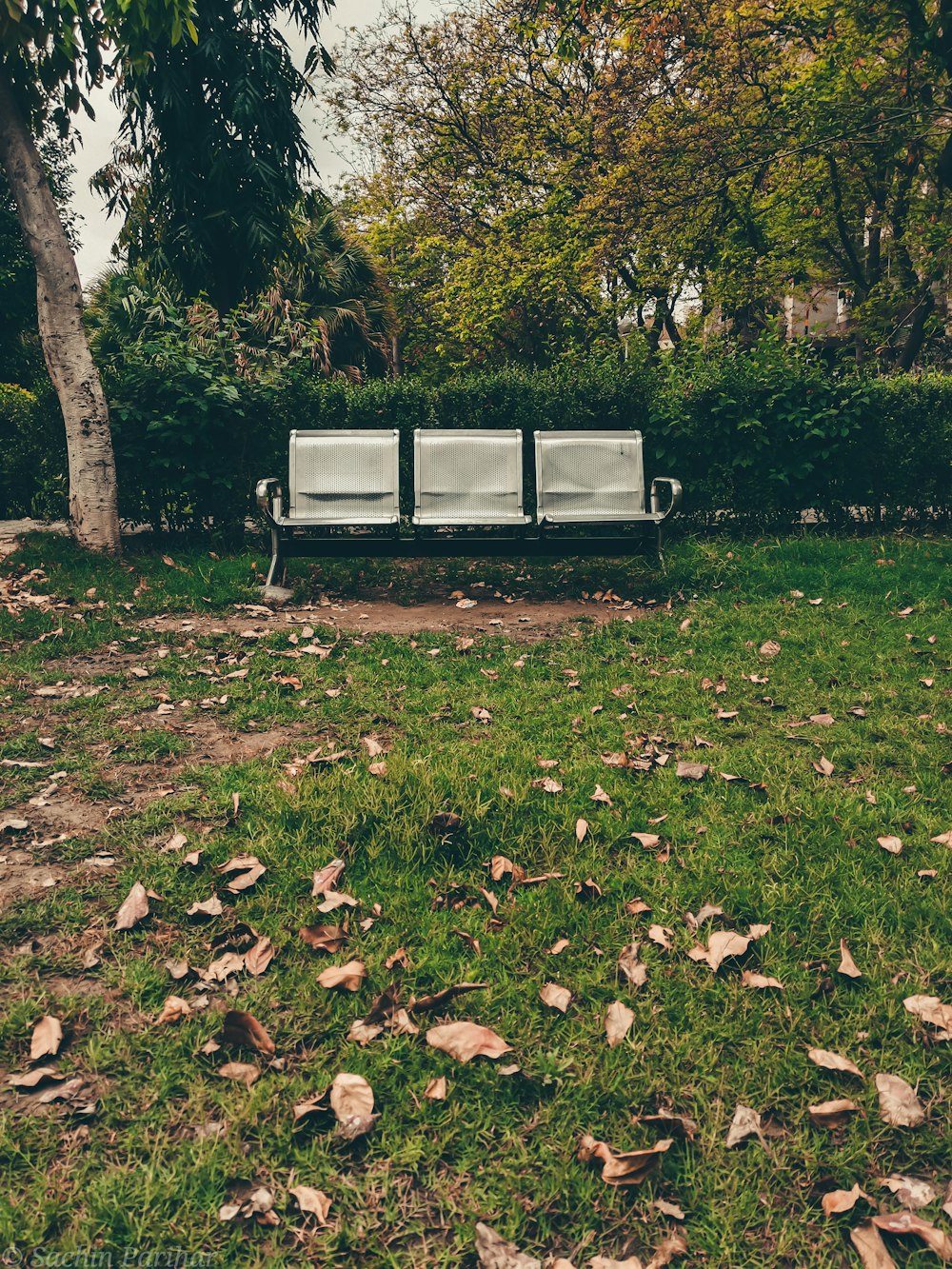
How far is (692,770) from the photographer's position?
131 inches

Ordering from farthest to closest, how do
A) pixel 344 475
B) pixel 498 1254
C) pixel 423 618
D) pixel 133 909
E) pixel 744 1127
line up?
pixel 344 475 → pixel 423 618 → pixel 133 909 → pixel 744 1127 → pixel 498 1254

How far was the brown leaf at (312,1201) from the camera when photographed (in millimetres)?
1546

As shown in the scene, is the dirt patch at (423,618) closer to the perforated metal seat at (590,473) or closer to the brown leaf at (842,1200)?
the perforated metal seat at (590,473)

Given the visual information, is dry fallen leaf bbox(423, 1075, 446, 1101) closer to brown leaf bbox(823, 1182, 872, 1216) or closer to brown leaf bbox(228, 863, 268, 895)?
brown leaf bbox(823, 1182, 872, 1216)

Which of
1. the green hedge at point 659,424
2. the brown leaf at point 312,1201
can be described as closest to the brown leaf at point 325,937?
the brown leaf at point 312,1201

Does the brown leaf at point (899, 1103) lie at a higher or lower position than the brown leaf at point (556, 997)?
lower

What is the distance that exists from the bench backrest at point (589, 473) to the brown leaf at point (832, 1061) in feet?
16.6

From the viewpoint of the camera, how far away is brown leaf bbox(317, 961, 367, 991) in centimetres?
212

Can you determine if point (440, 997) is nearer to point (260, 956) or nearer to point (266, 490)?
point (260, 956)

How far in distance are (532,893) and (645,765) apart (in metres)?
1.05

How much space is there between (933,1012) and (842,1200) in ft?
2.09

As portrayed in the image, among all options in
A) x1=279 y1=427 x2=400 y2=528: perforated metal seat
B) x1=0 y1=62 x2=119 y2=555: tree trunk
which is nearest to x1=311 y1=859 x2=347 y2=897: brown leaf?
x1=279 y1=427 x2=400 y2=528: perforated metal seat

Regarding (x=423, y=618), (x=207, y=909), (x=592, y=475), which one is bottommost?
(x=207, y=909)

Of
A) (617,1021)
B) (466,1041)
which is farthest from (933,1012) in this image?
(466,1041)
